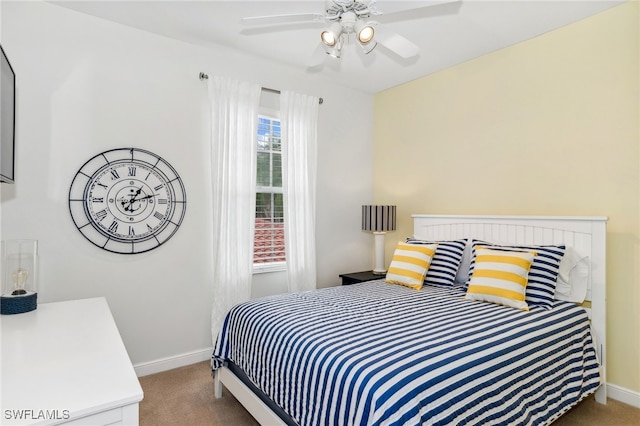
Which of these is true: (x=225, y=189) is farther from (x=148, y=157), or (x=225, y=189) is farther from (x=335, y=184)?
(x=335, y=184)

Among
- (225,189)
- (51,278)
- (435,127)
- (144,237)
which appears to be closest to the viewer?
(51,278)

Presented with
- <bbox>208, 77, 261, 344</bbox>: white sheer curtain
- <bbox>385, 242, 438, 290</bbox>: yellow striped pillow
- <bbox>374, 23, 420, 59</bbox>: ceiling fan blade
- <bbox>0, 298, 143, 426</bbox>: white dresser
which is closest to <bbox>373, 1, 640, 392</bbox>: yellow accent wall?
<bbox>385, 242, 438, 290</bbox>: yellow striped pillow

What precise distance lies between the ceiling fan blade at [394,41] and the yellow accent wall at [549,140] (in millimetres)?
1300

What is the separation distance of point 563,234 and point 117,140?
3.36 m

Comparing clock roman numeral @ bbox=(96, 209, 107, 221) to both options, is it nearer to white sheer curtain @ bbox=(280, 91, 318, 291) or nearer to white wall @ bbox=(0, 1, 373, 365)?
white wall @ bbox=(0, 1, 373, 365)

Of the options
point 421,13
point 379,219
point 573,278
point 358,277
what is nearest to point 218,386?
point 358,277

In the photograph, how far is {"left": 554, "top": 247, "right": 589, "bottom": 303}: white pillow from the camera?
249 cm

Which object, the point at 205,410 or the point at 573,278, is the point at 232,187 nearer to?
the point at 205,410

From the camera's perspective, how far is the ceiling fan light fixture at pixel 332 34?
2.01 meters

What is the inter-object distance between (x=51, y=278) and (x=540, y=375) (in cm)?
305

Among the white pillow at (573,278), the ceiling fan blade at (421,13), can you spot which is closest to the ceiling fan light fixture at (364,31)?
the ceiling fan blade at (421,13)

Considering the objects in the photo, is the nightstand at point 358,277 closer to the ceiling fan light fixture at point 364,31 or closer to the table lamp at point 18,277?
the ceiling fan light fixture at point 364,31

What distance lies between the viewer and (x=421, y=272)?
2920 mm

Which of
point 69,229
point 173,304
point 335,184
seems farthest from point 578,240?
point 69,229
